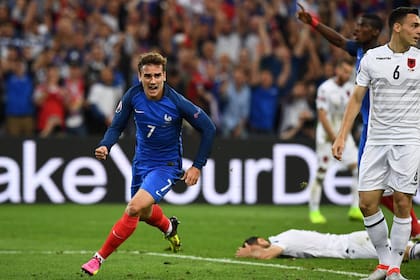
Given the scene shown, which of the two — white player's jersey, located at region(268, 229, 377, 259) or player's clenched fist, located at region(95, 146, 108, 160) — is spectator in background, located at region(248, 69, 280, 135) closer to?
white player's jersey, located at region(268, 229, 377, 259)

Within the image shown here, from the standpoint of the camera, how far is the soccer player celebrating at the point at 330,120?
16.4 m

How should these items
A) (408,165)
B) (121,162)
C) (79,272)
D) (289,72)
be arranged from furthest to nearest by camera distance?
1. (289,72)
2. (121,162)
3. (79,272)
4. (408,165)

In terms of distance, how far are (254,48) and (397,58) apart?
11763 mm

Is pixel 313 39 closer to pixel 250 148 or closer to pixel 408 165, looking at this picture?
pixel 250 148

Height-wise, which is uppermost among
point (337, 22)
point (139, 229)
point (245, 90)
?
point (337, 22)

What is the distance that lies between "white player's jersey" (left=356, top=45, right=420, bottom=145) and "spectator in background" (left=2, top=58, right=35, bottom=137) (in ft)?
36.4

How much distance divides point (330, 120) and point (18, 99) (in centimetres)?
662

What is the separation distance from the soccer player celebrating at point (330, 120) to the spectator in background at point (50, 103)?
19.1 ft

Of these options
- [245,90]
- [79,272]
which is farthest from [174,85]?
[79,272]

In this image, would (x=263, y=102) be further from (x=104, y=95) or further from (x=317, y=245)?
(x=317, y=245)

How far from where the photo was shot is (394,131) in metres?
9.71

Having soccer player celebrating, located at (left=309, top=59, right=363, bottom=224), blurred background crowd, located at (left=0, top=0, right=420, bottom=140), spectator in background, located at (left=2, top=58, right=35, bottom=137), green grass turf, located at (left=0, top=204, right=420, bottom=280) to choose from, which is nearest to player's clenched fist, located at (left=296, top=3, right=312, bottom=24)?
green grass turf, located at (left=0, top=204, right=420, bottom=280)

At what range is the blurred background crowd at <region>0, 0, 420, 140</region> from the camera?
2009 centimetres

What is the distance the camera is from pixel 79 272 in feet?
34.8
